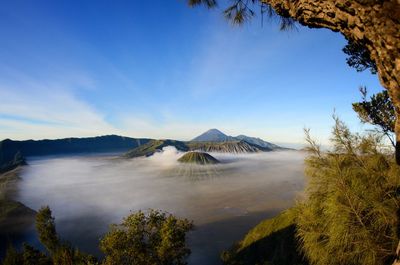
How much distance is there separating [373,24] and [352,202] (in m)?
8.23

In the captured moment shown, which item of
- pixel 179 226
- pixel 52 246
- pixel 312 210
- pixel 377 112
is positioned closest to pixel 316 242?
pixel 312 210

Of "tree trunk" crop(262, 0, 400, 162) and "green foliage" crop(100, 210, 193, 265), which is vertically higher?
"tree trunk" crop(262, 0, 400, 162)

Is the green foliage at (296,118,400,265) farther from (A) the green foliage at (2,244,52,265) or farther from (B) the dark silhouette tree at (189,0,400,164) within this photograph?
(A) the green foliage at (2,244,52,265)

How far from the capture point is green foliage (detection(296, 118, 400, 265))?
10.9 m

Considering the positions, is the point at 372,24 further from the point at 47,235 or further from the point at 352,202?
the point at 47,235

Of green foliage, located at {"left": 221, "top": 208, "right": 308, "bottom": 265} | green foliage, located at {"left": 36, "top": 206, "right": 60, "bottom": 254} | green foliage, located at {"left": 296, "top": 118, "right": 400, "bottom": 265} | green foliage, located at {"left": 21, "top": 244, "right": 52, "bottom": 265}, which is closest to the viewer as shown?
green foliage, located at {"left": 296, "top": 118, "right": 400, "bottom": 265}

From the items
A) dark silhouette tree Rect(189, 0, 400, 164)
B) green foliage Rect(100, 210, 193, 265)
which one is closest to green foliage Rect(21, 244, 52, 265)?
green foliage Rect(100, 210, 193, 265)

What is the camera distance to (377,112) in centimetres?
A: 1373

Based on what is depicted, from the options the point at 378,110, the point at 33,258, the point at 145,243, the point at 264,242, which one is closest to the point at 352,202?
the point at 378,110

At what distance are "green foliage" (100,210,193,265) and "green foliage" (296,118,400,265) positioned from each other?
679 inches

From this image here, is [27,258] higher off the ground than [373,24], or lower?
lower

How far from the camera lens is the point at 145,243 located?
95.7ft

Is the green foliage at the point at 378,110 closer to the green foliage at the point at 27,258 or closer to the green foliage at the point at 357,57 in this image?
the green foliage at the point at 357,57

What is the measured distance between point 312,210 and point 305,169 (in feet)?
6.67
